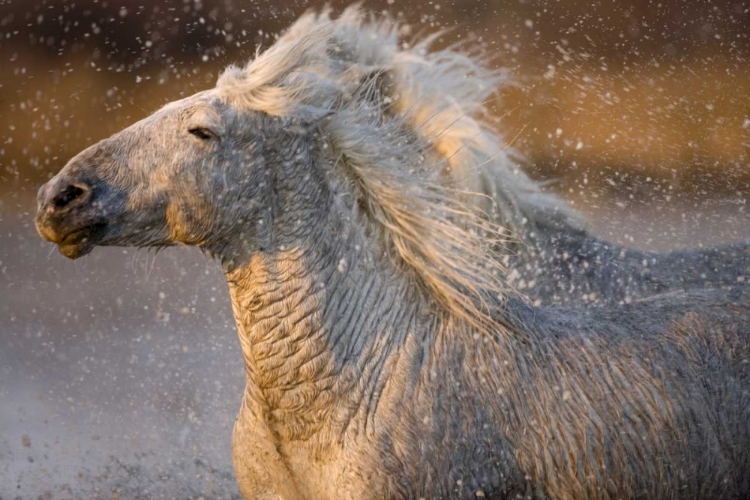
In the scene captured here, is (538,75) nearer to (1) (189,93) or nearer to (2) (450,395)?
(1) (189,93)

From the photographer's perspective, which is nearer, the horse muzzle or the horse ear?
the horse muzzle

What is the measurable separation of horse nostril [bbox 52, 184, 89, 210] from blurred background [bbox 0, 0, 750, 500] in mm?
2733

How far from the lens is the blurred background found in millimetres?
5977

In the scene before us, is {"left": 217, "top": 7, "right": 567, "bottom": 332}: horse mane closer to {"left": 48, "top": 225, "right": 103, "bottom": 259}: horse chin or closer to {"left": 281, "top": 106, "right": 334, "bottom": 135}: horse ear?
{"left": 281, "top": 106, "right": 334, "bottom": 135}: horse ear

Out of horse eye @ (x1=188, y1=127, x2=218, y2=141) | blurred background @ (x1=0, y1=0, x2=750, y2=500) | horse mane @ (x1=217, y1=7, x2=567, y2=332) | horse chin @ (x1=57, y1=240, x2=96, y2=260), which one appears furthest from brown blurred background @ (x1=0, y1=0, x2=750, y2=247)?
horse chin @ (x1=57, y1=240, x2=96, y2=260)

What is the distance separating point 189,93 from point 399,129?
15.6 feet

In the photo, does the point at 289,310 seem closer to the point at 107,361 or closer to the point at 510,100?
the point at 107,361

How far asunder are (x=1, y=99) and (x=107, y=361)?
247cm

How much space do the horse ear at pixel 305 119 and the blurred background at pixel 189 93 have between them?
2740 mm

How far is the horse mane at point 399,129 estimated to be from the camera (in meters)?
2.99

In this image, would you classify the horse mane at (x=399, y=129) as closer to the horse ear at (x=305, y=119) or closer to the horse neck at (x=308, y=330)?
the horse ear at (x=305, y=119)

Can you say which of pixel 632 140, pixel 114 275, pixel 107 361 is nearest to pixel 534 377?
pixel 107 361

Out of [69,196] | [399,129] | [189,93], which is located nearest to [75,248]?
[69,196]

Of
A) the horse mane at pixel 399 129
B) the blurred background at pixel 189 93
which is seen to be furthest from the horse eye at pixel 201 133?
the blurred background at pixel 189 93
